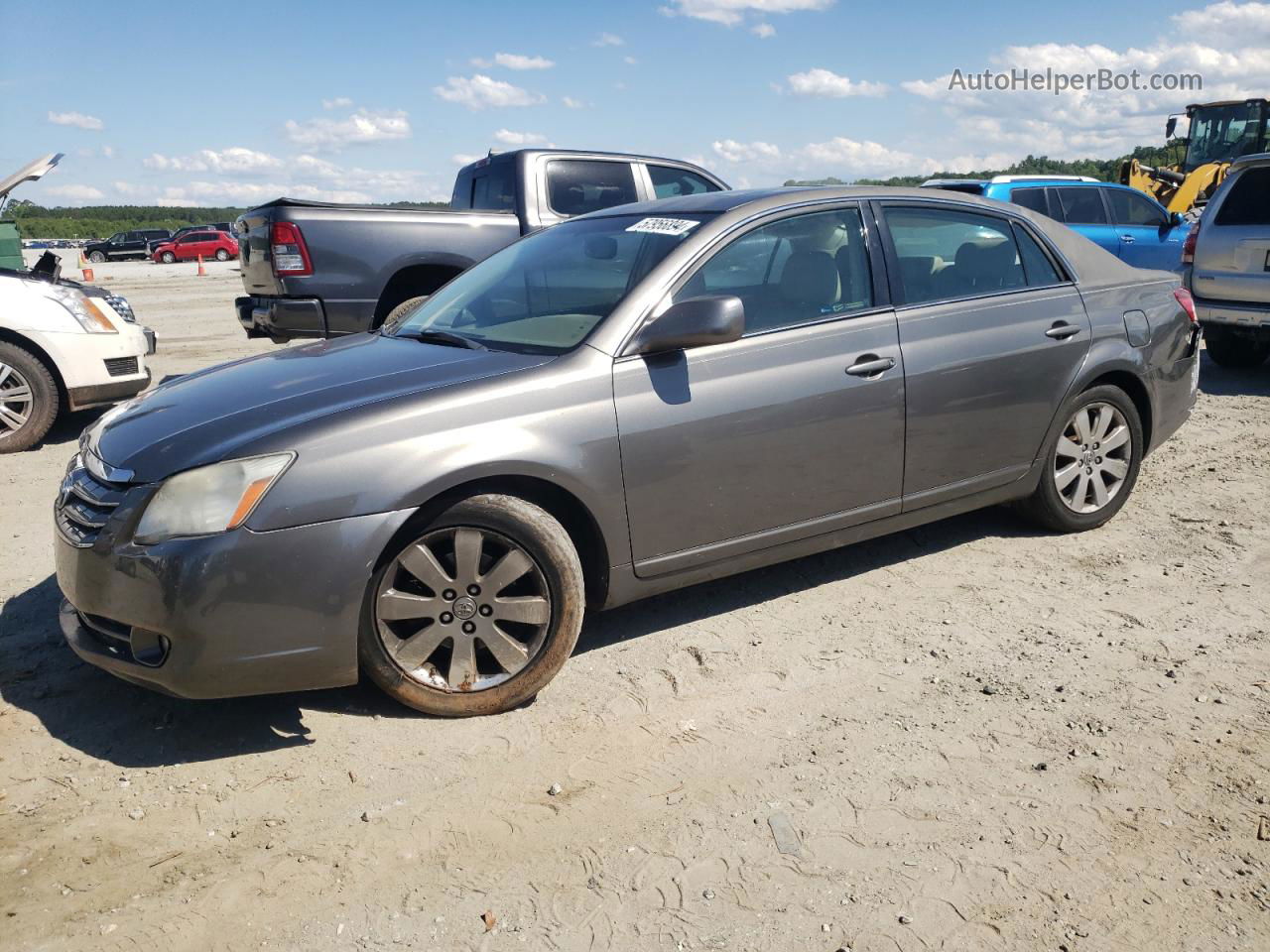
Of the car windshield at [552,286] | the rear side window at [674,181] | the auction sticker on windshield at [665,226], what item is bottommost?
the car windshield at [552,286]

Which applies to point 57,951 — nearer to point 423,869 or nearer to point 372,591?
point 423,869

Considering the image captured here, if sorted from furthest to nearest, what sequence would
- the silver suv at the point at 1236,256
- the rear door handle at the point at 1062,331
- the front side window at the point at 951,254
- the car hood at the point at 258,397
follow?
1. the silver suv at the point at 1236,256
2. the rear door handle at the point at 1062,331
3. the front side window at the point at 951,254
4. the car hood at the point at 258,397

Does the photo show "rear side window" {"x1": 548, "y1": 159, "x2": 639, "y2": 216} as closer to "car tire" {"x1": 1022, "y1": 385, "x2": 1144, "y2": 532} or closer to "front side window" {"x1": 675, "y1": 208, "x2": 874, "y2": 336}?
"front side window" {"x1": 675, "y1": 208, "x2": 874, "y2": 336}

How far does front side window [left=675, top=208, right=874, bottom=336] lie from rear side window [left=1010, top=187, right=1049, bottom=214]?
9137mm

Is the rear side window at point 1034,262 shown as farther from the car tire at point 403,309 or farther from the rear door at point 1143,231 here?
the rear door at point 1143,231

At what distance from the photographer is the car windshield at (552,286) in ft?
12.8

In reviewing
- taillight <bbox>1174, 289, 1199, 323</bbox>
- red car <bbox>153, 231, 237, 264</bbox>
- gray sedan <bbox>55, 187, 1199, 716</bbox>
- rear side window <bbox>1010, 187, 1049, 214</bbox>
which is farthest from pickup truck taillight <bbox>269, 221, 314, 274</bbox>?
red car <bbox>153, 231, 237, 264</bbox>

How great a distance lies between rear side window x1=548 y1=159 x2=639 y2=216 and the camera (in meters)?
9.07

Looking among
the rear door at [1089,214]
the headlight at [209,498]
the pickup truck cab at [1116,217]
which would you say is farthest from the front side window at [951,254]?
the rear door at [1089,214]

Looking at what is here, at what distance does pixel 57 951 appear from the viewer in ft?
7.98

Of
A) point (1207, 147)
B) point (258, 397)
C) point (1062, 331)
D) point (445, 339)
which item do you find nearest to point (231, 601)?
point (258, 397)

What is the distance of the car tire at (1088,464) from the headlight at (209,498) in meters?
3.46

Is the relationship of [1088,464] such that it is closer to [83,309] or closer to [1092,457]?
[1092,457]

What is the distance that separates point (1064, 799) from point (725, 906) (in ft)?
3.53
